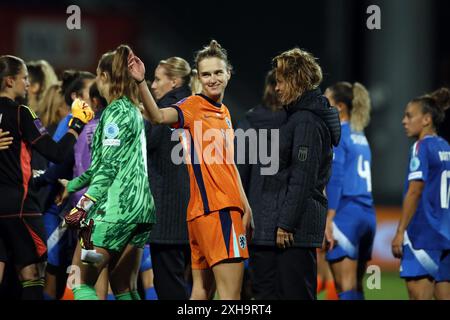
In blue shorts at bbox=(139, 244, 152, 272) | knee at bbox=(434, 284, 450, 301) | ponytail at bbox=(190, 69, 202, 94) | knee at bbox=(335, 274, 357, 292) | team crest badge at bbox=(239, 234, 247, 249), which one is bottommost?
knee at bbox=(335, 274, 357, 292)

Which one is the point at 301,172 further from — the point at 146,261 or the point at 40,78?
the point at 40,78

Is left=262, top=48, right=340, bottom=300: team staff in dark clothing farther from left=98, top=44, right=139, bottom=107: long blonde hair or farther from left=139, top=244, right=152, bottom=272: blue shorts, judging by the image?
left=139, top=244, right=152, bottom=272: blue shorts

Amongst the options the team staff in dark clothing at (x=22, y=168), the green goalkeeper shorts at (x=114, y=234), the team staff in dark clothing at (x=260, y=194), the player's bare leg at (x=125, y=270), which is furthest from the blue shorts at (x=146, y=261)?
the green goalkeeper shorts at (x=114, y=234)

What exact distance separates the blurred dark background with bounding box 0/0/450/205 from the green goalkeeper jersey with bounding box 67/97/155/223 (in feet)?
34.3

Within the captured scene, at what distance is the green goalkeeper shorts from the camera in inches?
235

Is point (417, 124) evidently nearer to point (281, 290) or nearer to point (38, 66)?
point (281, 290)

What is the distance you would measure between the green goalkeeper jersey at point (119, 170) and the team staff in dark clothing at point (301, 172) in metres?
0.85

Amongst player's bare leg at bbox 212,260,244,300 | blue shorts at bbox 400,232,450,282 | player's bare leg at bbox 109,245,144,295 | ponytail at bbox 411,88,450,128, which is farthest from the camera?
ponytail at bbox 411,88,450,128

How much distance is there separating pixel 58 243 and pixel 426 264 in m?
2.77

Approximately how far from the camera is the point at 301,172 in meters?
5.89

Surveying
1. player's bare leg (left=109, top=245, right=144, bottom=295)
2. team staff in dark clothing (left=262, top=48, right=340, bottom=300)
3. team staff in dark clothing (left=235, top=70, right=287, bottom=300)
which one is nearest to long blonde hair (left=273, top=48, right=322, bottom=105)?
team staff in dark clothing (left=262, top=48, right=340, bottom=300)

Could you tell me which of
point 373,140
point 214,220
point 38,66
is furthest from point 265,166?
point 373,140

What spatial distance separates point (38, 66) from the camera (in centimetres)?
839

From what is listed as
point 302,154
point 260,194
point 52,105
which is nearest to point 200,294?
point 302,154
